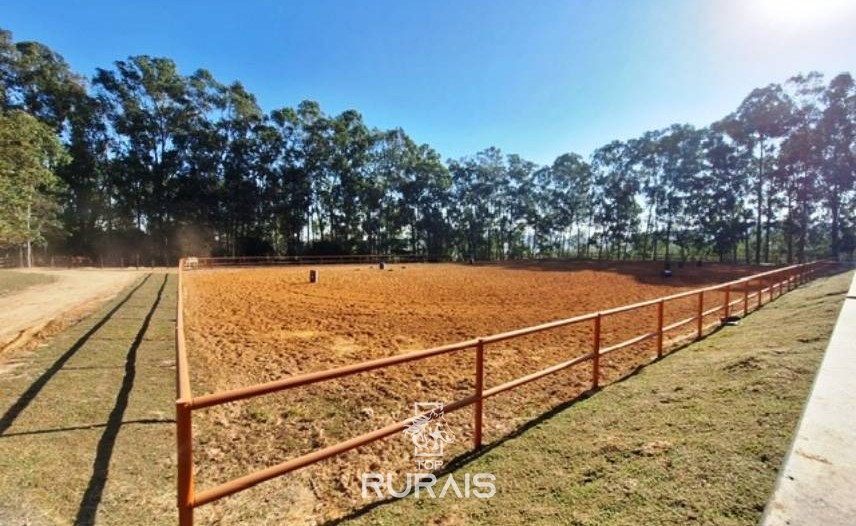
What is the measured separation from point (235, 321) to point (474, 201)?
190 ft

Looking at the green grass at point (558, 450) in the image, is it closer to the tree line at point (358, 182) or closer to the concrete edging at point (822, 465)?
the concrete edging at point (822, 465)

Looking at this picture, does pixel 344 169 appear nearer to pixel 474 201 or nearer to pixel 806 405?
pixel 474 201

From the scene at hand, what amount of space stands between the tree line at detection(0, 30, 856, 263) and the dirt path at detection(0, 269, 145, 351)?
68.3 feet

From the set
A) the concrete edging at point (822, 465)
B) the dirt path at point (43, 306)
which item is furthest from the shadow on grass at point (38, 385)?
the concrete edging at point (822, 465)

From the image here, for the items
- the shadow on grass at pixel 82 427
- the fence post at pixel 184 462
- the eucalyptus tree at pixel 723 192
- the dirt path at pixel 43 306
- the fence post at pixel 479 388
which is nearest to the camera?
the fence post at pixel 184 462

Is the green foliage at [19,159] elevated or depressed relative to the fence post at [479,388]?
elevated

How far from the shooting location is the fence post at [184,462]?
1989 millimetres

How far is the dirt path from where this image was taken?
28.2 ft

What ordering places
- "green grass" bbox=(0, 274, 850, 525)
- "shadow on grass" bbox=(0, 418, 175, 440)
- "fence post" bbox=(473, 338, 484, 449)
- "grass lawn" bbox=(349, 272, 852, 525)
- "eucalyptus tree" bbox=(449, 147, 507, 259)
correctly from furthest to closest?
1. "eucalyptus tree" bbox=(449, 147, 507, 259)
2. "shadow on grass" bbox=(0, 418, 175, 440)
3. "fence post" bbox=(473, 338, 484, 449)
4. "green grass" bbox=(0, 274, 850, 525)
5. "grass lawn" bbox=(349, 272, 852, 525)

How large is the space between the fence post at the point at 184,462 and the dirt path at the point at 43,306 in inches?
314

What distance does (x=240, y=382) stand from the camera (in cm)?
602

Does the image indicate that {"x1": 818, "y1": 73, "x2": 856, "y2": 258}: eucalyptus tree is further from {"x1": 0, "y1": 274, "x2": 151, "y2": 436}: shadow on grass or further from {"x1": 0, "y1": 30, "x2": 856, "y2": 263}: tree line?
{"x1": 0, "y1": 274, "x2": 151, "y2": 436}: shadow on grass

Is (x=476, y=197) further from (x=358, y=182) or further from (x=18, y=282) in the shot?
(x=18, y=282)

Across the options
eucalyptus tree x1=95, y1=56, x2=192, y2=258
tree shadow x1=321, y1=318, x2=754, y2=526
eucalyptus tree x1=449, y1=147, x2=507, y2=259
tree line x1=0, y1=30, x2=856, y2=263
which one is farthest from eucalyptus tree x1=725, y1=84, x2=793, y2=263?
eucalyptus tree x1=95, y1=56, x2=192, y2=258
